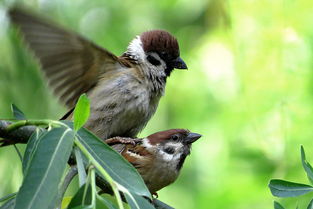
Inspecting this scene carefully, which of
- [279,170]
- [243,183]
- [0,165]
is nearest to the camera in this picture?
[0,165]

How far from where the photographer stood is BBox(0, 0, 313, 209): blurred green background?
502 centimetres

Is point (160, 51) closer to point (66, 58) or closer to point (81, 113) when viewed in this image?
point (66, 58)

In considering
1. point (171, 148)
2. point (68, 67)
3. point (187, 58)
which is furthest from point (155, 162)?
point (187, 58)

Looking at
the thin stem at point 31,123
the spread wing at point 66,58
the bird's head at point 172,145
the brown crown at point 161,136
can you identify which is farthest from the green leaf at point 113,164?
the brown crown at point 161,136

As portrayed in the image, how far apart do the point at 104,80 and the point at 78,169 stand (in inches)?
84.2

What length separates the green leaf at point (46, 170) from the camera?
2.06 meters

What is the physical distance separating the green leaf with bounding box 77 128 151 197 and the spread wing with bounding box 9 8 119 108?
4.83 ft

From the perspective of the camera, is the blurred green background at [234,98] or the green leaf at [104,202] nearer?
the green leaf at [104,202]

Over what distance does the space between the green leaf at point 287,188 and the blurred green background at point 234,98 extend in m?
1.82

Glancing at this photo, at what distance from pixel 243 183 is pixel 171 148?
4.67 ft

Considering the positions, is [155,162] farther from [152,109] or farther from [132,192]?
[132,192]

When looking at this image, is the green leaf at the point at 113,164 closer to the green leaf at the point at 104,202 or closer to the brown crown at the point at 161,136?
the green leaf at the point at 104,202

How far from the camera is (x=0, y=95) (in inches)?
195

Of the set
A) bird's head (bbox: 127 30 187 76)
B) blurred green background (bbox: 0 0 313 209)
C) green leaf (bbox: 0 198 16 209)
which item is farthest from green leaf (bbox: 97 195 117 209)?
blurred green background (bbox: 0 0 313 209)
